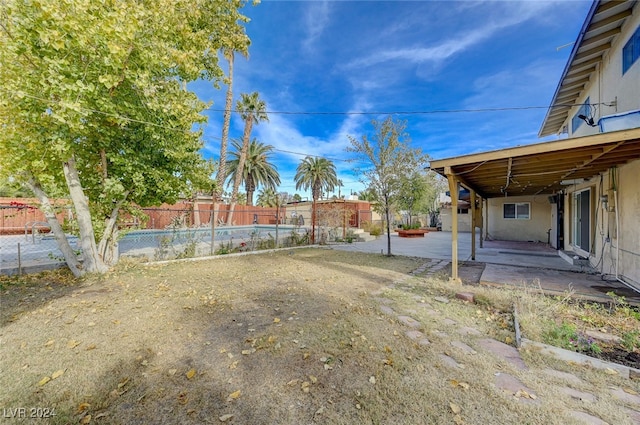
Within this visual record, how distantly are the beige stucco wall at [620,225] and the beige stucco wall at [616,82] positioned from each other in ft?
4.12

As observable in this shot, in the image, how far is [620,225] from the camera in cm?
537

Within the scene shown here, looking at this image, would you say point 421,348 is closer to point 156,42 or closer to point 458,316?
point 458,316

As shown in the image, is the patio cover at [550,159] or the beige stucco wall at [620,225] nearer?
the patio cover at [550,159]

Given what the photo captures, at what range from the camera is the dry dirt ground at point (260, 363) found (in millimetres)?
1989

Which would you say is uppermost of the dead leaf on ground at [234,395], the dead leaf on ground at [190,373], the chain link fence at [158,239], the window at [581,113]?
the window at [581,113]

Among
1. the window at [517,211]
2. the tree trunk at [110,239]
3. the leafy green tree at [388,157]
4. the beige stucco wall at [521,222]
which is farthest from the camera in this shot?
the window at [517,211]

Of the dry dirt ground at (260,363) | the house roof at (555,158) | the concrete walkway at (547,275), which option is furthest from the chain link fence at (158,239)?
the house roof at (555,158)

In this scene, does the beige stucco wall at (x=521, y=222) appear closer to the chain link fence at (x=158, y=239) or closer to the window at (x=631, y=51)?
the chain link fence at (x=158, y=239)

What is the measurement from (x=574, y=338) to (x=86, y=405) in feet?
16.6

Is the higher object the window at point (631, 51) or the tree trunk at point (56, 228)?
the window at point (631, 51)

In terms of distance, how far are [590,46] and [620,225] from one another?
4.01 m

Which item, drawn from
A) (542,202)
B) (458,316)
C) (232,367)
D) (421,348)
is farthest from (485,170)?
(542,202)

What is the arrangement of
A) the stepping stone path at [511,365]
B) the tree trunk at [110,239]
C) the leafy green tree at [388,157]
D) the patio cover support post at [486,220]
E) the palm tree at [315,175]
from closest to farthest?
the stepping stone path at [511,365] < the tree trunk at [110,239] < the leafy green tree at [388,157] < the patio cover support post at [486,220] < the palm tree at [315,175]

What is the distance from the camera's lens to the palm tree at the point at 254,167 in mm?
23812
